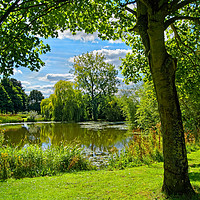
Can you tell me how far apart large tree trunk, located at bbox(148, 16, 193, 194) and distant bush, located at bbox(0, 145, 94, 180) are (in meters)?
4.07

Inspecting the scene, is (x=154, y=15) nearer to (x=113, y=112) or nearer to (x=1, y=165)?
(x=1, y=165)

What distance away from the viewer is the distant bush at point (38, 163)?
5784 mm

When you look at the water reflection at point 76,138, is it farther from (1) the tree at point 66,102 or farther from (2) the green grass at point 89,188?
(1) the tree at point 66,102

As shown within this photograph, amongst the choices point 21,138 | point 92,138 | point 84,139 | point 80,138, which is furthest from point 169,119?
point 21,138

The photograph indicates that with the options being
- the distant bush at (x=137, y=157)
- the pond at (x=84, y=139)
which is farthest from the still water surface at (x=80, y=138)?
the distant bush at (x=137, y=157)

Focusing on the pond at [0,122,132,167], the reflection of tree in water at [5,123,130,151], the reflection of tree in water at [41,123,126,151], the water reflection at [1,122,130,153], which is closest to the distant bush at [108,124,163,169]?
the pond at [0,122,132,167]

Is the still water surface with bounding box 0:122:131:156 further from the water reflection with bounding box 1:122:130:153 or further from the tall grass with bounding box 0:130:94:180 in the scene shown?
the tall grass with bounding box 0:130:94:180

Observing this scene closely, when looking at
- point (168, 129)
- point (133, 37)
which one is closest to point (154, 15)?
point (168, 129)

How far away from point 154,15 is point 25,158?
607 centimetres

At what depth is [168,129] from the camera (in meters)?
3.32

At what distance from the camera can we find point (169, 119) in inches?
A: 130

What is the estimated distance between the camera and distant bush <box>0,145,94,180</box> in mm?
5784

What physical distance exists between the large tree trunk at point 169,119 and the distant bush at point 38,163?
13.4 ft

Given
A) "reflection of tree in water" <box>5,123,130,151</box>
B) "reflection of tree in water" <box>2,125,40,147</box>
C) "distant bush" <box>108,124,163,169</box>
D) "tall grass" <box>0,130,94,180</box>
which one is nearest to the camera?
"tall grass" <box>0,130,94,180</box>
